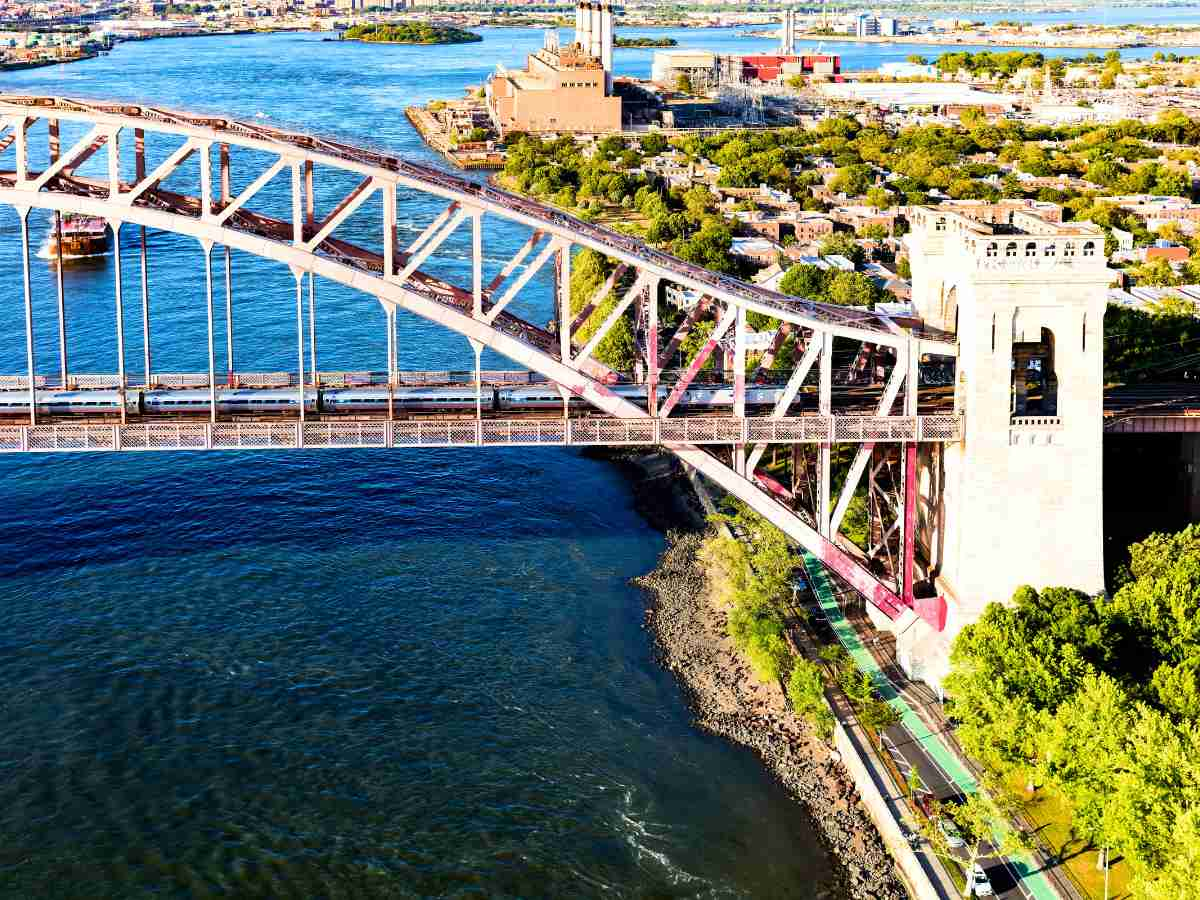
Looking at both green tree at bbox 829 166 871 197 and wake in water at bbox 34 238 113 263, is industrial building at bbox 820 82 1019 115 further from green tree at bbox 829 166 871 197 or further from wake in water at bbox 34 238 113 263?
wake in water at bbox 34 238 113 263

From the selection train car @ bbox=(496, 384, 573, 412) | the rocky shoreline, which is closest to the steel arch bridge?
train car @ bbox=(496, 384, 573, 412)

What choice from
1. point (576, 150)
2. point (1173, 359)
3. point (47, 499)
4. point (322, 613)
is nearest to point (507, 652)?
point (322, 613)

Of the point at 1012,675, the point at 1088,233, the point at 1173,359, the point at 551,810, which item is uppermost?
the point at 1088,233

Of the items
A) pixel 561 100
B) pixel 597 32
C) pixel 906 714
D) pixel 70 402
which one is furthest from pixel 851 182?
pixel 70 402

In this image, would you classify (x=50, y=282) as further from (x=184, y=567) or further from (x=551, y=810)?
(x=551, y=810)

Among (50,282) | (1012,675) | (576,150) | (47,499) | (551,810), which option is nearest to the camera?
(1012,675)

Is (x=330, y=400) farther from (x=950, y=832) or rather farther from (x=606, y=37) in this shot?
(x=606, y=37)
